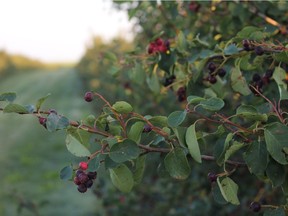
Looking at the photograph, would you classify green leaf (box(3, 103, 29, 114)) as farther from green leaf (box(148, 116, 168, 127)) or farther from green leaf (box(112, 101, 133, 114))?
green leaf (box(148, 116, 168, 127))

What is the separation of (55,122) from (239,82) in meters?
0.86

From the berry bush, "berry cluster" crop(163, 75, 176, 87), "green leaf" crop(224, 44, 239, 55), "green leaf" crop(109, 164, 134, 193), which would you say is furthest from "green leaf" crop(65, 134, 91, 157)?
"berry cluster" crop(163, 75, 176, 87)

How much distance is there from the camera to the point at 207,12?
9.28 feet

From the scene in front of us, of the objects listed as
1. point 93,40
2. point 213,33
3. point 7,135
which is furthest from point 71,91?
point 213,33

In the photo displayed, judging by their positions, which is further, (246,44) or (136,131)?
(246,44)

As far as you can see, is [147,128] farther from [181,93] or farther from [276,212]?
[181,93]

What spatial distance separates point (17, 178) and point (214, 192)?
6.34 meters

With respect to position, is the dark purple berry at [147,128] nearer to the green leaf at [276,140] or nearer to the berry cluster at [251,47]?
the green leaf at [276,140]

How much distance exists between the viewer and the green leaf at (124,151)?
129 centimetres

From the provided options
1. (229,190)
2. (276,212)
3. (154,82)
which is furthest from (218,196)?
(154,82)

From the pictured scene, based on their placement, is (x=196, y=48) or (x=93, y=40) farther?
(x=93, y=40)

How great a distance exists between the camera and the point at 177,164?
1383 mm

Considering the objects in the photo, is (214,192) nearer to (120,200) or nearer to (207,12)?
(207,12)

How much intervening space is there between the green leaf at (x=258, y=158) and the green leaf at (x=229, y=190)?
0.08 m
